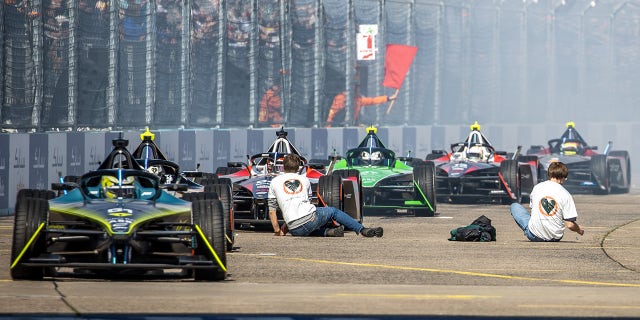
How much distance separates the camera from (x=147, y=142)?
2031cm

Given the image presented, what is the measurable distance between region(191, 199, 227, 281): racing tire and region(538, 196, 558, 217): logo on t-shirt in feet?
18.6

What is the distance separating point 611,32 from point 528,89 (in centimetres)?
599

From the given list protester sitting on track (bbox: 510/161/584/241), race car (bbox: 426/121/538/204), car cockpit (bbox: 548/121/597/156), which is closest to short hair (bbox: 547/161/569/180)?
protester sitting on track (bbox: 510/161/584/241)

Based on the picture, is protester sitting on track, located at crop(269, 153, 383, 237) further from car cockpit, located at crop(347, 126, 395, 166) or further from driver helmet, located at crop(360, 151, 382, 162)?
driver helmet, located at crop(360, 151, 382, 162)

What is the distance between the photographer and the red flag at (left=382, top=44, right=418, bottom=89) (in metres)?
42.4

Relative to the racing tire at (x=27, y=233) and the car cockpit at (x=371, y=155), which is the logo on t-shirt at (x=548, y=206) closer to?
the racing tire at (x=27, y=233)

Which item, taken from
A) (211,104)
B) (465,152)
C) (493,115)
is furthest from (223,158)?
(493,115)

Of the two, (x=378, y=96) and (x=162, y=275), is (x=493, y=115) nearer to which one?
(x=378, y=96)

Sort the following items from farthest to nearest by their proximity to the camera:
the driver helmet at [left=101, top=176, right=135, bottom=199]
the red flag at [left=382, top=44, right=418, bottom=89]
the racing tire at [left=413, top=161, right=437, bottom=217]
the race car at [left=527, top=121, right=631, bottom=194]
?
the red flag at [left=382, top=44, right=418, bottom=89], the race car at [left=527, top=121, right=631, bottom=194], the racing tire at [left=413, top=161, right=437, bottom=217], the driver helmet at [left=101, top=176, right=135, bottom=199]

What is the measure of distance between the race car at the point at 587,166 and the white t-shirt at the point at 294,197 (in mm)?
15127

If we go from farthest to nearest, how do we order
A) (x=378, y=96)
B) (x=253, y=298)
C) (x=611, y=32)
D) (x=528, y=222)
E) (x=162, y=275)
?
(x=611, y=32) → (x=378, y=96) → (x=528, y=222) → (x=162, y=275) → (x=253, y=298)

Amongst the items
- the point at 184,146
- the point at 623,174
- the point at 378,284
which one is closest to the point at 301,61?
the point at 623,174

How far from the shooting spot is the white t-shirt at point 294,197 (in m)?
18.8

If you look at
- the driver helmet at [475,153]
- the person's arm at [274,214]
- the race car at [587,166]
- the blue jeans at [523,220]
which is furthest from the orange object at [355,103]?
the blue jeans at [523,220]
